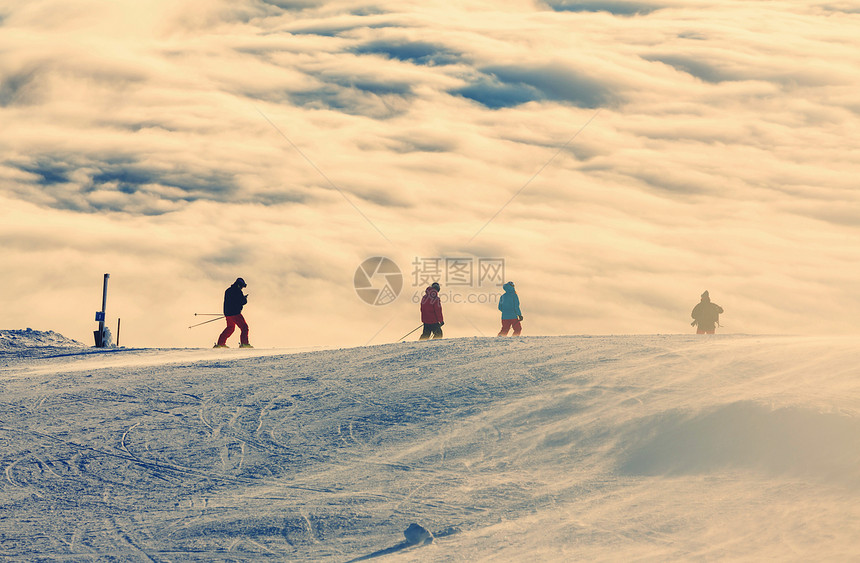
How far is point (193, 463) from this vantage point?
11711mm

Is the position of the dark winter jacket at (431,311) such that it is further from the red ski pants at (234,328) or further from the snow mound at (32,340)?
the snow mound at (32,340)

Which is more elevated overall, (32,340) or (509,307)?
(509,307)

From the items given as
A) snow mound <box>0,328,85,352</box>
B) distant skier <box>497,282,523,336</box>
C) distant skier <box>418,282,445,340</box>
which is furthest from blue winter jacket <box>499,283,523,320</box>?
snow mound <box>0,328,85,352</box>

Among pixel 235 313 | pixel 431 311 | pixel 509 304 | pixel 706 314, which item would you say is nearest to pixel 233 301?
pixel 235 313

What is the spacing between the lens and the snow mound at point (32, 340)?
78.4 ft

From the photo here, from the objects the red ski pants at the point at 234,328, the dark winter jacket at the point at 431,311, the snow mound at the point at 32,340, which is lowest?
the snow mound at the point at 32,340

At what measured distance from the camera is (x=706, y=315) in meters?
22.2

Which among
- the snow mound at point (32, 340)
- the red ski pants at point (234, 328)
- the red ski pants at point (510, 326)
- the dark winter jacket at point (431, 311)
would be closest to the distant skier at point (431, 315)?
the dark winter jacket at point (431, 311)

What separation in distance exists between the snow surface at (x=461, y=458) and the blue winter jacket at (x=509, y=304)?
5.07 meters

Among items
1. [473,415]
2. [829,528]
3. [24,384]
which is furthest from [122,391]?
[829,528]

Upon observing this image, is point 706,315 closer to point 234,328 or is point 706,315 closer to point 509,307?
point 509,307

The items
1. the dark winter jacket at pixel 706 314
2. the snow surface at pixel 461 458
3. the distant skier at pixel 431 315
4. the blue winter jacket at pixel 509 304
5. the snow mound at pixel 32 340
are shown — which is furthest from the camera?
the snow mound at pixel 32 340

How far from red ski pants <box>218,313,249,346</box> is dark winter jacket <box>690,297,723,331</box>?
10779 mm

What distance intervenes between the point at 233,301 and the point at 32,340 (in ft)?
24.8
